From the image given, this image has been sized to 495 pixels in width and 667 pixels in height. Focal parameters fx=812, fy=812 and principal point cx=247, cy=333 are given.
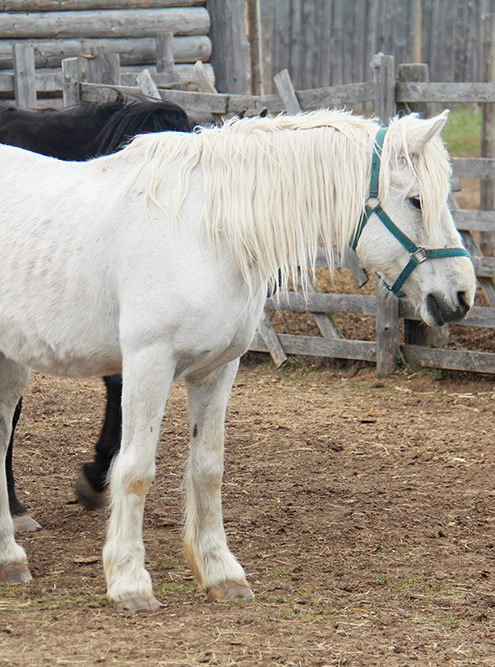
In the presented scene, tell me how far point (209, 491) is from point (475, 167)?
3.95 meters

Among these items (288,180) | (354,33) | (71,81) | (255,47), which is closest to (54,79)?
(71,81)

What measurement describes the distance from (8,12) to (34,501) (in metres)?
7.12

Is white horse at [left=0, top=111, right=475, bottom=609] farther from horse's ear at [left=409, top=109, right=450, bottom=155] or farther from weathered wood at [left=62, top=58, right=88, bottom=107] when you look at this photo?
weathered wood at [left=62, top=58, right=88, bottom=107]

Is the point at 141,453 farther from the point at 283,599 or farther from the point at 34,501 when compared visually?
the point at 34,501

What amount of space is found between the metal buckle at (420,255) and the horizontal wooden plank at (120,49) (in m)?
7.60

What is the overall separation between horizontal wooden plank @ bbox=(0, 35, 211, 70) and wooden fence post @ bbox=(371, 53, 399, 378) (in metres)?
4.34

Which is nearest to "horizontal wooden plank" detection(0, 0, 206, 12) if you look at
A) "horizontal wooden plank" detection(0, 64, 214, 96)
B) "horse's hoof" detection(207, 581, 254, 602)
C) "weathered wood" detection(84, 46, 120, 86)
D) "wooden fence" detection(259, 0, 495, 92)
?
"horizontal wooden plank" detection(0, 64, 214, 96)

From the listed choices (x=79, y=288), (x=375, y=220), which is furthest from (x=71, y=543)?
(x=375, y=220)

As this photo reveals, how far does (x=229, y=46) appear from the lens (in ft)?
33.9

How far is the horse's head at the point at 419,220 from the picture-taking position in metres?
2.73

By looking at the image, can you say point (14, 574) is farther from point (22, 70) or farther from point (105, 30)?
point (105, 30)

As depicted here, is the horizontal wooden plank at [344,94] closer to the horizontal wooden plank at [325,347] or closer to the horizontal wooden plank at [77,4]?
the horizontal wooden plank at [325,347]

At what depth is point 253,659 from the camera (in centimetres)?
255

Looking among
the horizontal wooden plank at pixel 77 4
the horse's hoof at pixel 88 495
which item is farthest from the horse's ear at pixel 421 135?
the horizontal wooden plank at pixel 77 4
